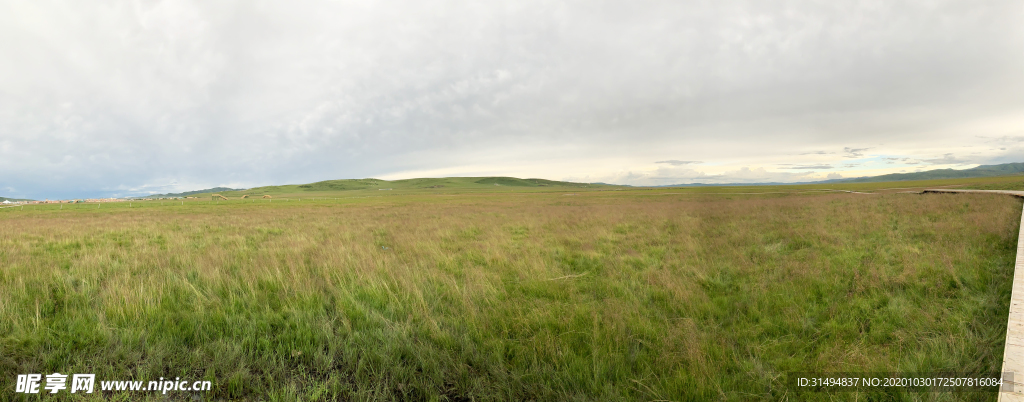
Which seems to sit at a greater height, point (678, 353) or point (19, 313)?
point (19, 313)

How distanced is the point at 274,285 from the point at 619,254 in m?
8.34

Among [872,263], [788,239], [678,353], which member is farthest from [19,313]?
[788,239]

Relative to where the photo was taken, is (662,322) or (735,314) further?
(735,314)

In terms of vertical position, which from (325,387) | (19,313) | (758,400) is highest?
(19,313)

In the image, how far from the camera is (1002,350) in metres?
3.96

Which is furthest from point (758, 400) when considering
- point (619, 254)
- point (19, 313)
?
point (19, 313)

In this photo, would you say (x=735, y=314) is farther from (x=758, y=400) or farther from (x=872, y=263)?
(x=872, y=263)

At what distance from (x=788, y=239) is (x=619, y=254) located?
6.39 meters

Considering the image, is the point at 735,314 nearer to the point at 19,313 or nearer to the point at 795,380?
the point at 795,380

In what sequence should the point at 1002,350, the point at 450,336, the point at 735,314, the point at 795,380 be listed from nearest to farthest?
the point at 795,380 < the point at 1002,350 < the point at 450,336 < the point at 735,314

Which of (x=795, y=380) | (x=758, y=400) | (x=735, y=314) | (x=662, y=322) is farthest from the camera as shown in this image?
(x=735, y=314)

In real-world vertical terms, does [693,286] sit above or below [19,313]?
below

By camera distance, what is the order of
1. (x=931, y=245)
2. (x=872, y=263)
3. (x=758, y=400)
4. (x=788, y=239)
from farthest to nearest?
(x=788, y=239)
(x=931, y=245)
(x=872, y=263)
(x=758, y=400)

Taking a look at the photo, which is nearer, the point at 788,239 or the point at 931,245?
the point at 931,245
